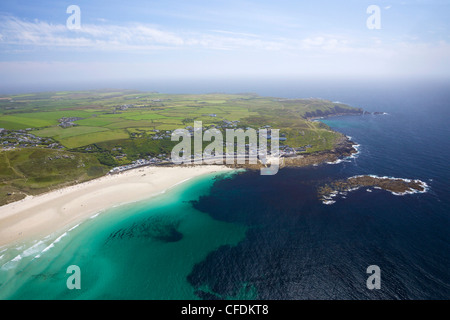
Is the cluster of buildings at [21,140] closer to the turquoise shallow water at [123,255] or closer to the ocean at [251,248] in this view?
the turquoise shallow water at [123,255]

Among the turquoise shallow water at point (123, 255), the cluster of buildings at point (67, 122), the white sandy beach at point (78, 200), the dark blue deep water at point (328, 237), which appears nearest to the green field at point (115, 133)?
the cluster of buildings at point (67, 122)

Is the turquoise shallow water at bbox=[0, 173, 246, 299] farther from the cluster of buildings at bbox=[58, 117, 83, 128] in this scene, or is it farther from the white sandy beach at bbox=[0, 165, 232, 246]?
the cluster of buildings at bbox=[58, 117, 83, 128]

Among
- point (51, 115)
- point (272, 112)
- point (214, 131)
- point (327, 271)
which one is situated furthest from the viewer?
point (272, 112)

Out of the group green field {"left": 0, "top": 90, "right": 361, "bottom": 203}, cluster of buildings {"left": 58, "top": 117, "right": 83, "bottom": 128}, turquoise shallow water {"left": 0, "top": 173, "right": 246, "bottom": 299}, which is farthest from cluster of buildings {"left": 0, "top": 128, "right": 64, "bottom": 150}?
turquoise shallow water {"left": 0, "top": 173, "right": 246, "bottom": 299}
